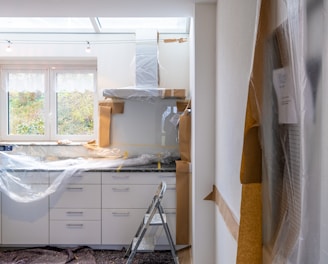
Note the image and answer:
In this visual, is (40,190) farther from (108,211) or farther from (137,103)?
(137,103)

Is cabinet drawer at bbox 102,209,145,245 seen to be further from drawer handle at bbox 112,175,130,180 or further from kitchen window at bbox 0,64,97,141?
kitchen window at bbox 0,64,97,141

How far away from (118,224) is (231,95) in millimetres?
1894

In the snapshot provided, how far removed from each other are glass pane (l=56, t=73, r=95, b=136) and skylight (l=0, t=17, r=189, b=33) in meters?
0.56

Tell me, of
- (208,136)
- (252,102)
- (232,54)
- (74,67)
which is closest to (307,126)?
(252,102)

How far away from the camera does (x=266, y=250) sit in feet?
3.26

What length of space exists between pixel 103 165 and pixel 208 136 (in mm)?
1253

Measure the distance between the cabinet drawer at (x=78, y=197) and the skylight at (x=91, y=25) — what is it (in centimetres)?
171

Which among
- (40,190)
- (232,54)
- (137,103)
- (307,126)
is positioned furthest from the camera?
(137,103)


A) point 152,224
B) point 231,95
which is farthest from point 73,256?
point 231,95

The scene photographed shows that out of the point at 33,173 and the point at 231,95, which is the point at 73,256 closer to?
the point at 33,173

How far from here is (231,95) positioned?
1598mm

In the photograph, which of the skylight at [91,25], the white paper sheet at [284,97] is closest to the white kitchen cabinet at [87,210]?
the skylight at [91,25]

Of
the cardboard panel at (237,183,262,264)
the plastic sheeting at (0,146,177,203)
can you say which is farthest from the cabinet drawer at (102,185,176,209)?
the cardboard panel at (237,183,262,264)

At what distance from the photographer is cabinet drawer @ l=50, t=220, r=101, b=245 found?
2871 mm
